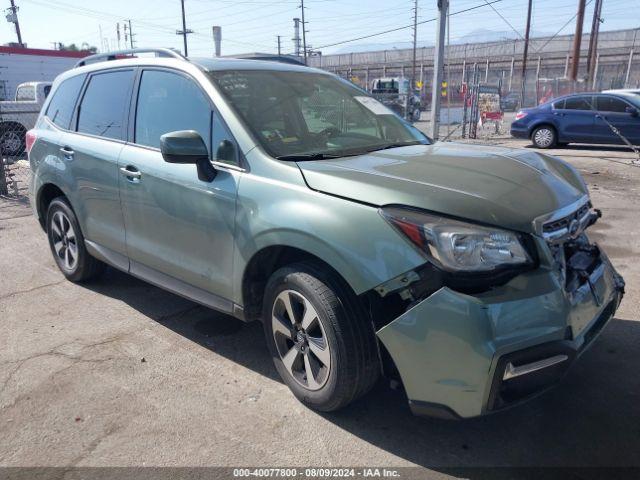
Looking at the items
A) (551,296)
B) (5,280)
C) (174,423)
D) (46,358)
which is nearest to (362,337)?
(551,296)

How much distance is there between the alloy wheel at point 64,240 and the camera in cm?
474

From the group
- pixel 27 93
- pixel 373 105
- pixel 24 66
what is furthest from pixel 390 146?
pixel 24 66

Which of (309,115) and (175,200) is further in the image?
(309,115)

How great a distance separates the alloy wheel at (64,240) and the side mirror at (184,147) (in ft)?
6.69

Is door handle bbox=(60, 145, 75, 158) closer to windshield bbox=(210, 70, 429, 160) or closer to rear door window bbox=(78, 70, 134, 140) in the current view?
rear door window bbox=(78, 70, 134, 140)

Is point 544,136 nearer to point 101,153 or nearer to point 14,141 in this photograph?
point 101,153

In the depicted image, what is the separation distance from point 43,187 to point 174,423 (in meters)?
3.05

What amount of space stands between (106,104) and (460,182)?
2935mm

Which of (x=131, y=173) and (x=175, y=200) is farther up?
(x=131, y=173)

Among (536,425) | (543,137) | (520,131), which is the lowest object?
(536,425)

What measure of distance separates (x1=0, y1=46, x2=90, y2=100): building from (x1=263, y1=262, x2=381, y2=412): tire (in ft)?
85.8

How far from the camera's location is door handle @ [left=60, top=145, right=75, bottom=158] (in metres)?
4.42

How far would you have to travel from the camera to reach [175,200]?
11.2 feet

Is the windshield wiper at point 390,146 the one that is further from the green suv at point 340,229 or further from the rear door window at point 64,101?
the rear door window at point 64,101
